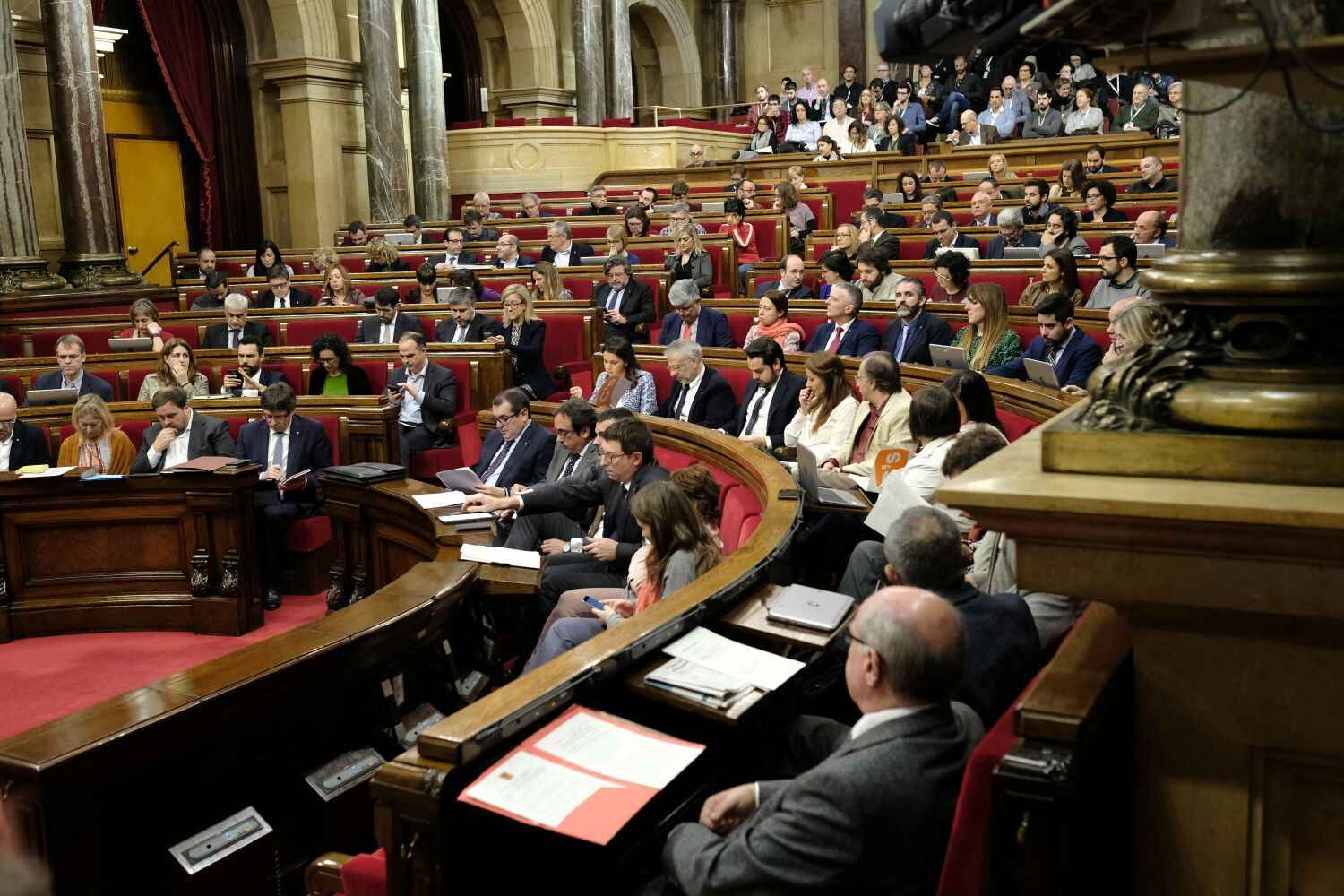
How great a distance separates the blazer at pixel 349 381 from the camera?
7156 millimetres

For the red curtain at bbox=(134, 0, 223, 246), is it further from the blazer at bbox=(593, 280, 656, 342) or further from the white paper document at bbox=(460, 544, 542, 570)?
the white paper document at bbox=(460, 544, 542, 570)

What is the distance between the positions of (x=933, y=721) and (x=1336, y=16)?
1070 mm

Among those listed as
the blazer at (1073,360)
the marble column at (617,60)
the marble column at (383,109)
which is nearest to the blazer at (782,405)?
the blazer at (1073,360)

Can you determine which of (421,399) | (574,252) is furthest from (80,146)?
(421,399)

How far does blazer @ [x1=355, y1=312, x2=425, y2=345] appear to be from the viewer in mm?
7996

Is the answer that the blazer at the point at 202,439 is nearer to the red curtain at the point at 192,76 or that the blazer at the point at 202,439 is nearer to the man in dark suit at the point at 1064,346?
the man in dark suit at the point at 1064,346

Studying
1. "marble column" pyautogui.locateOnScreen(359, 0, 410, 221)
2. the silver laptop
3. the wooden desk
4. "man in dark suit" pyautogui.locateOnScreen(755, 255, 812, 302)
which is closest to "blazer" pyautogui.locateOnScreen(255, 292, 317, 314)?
"marble column" pyautogui.locateOnScreen(359, 0, 410, 221)

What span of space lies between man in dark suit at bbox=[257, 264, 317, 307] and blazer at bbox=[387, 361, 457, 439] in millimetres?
2661

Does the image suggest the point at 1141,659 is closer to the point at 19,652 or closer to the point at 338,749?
the point at 338,749

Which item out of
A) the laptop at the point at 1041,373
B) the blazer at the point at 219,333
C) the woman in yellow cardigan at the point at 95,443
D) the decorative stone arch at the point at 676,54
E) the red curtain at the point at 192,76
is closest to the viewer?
the laptop at the point at 1041,373

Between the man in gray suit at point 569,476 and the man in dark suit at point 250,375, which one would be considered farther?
the man in dark suit at point 250,375

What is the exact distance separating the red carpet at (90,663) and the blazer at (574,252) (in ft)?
15.6

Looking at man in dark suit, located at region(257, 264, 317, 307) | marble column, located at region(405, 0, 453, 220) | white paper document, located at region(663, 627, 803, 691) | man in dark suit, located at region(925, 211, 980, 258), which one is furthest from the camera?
marble column, located at region(405, 0, 453, 220)

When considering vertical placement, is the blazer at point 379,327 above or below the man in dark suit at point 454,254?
below
